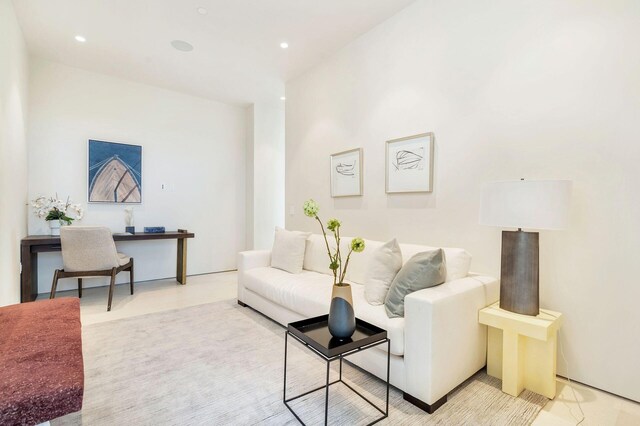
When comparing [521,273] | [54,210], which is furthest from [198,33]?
[521,273]

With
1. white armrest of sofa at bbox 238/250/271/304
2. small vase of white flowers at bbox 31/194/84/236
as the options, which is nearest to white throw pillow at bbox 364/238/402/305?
white armrest of sofa at bbox 238/250/271/304

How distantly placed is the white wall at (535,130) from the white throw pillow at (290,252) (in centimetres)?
71

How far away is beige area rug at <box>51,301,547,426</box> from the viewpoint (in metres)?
1.54

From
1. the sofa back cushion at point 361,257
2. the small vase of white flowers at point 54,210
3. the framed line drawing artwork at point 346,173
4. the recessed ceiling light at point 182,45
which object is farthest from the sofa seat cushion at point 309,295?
the recessed ceiling light at point 182,45

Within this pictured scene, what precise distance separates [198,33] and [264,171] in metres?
2.45

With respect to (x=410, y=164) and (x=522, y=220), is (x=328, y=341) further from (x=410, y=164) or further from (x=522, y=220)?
(x=410, y=164)

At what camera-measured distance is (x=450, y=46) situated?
2500mm

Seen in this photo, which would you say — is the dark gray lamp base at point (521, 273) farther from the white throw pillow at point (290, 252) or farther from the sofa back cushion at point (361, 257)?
the white throw pillow at point (290, 252)

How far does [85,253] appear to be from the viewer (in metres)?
3.20

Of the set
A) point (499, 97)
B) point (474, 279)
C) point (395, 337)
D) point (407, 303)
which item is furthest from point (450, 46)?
point (395, 337)

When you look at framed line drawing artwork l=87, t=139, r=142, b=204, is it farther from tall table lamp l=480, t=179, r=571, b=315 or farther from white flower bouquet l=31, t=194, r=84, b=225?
tall table lamp l=480, t=179, r=571, b=315

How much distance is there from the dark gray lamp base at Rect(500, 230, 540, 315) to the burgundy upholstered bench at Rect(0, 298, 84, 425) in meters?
2.15

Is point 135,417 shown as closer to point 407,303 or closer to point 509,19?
point 407,303

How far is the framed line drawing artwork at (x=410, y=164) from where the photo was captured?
264cm
